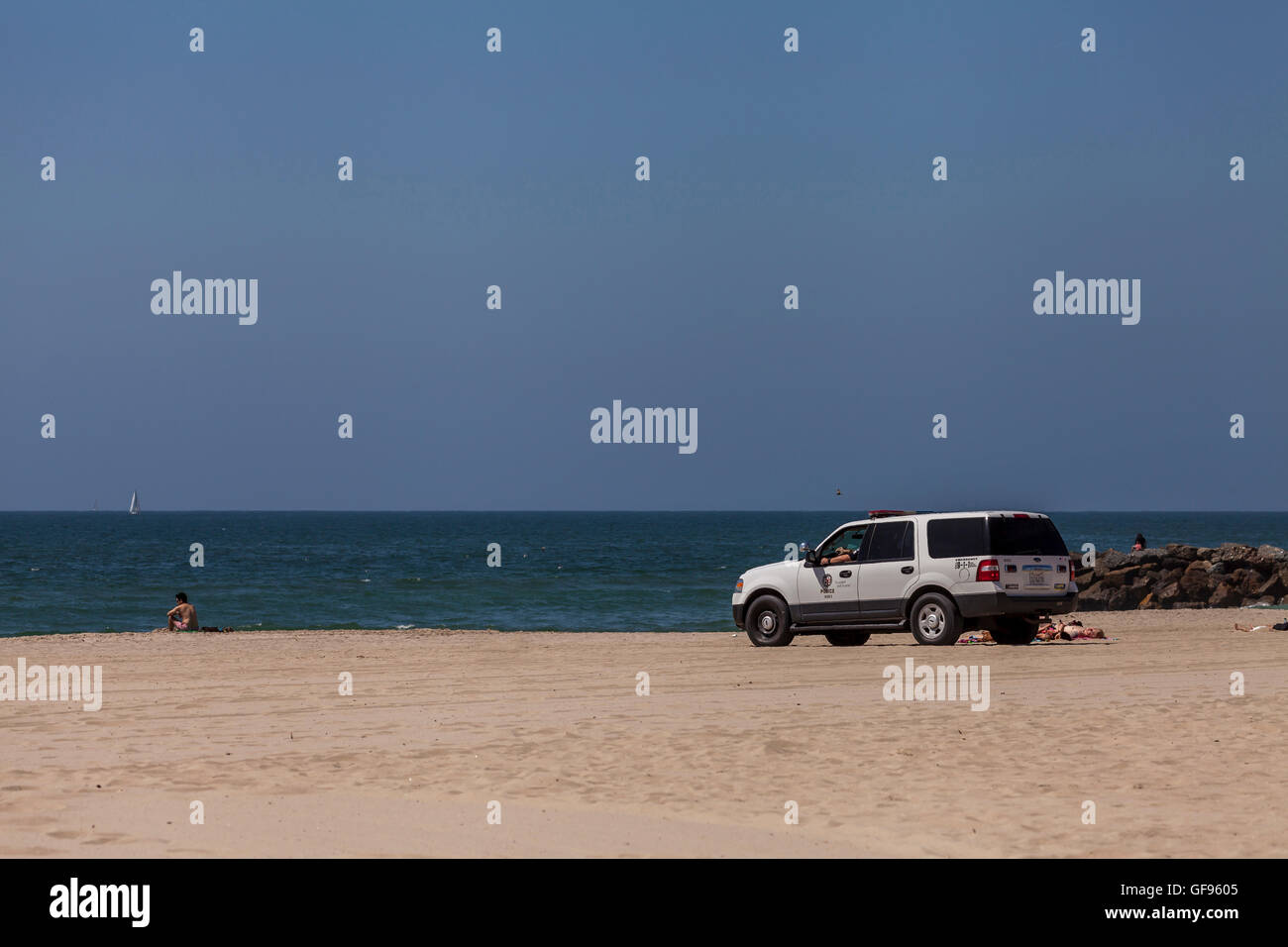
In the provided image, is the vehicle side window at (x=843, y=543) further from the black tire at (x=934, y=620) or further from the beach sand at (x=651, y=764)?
the beach sand at (x=651, y=764)

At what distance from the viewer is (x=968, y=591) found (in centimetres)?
2158

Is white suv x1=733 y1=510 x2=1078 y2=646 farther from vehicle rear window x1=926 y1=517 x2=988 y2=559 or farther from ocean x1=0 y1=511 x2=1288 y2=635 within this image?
ocean x1=0 y1=511 x2=1288 y2=635

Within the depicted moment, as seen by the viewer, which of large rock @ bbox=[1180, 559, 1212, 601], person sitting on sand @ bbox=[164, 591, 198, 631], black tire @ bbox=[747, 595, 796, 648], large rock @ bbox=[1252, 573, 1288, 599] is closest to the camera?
black tire @ bbox=[747, 595, 796, 648]

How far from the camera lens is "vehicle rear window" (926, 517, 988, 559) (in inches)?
851

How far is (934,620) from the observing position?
71.8ft

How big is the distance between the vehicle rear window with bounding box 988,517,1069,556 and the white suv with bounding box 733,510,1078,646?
2 centimetres

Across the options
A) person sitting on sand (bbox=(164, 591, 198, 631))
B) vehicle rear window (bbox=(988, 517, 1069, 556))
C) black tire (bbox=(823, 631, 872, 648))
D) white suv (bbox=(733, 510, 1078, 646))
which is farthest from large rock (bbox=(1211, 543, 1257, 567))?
person sitting on sand (bbox=(164, 591, 198, 631))

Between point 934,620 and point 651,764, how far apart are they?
11.8m

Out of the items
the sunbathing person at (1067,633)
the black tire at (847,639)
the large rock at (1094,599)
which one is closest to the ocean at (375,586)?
the large rock at (1094,599)

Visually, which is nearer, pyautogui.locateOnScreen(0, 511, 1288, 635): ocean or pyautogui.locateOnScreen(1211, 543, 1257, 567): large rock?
pyautogui.locateOnScreen(0, 511, 1288, 635): ocean

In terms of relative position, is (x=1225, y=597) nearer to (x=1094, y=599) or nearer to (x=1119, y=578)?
(x=1119, y=578)

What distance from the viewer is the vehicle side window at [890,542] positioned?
22234 millimetres

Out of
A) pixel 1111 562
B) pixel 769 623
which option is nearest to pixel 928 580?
pixel 769 623
